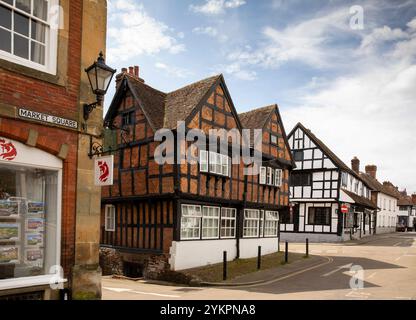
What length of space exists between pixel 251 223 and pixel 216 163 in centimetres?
529

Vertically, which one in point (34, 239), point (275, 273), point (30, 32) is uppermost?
point (30, 32)

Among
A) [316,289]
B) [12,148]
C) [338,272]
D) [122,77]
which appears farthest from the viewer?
[122,77]

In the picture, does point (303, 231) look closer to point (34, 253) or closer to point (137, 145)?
point (137, 145)

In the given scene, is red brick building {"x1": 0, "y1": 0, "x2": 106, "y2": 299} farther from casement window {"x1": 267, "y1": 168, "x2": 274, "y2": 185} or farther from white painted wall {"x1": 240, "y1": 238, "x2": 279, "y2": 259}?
casement window {"x1": 267, "y1": 168, "x2": 274, "y2": 185}

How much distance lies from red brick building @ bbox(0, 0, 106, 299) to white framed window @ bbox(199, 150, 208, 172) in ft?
30.2

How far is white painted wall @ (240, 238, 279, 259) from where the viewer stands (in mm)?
19809

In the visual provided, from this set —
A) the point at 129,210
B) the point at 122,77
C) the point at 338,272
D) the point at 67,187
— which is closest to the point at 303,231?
the point at 338,272

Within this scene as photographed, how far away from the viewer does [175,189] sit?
15305mm

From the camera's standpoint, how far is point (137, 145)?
17.3 metres

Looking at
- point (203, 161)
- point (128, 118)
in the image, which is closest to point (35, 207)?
point (203, 161)

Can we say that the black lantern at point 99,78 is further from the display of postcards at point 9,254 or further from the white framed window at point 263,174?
the white framed window at point 263,174

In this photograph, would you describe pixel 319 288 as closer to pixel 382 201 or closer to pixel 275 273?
pixel 275 273

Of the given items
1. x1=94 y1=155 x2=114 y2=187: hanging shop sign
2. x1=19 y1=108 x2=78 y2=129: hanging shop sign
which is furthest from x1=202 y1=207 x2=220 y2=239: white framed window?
x1=19 y1=108 x2=78 y2=129: hanging shop sign

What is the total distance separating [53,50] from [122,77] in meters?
12.1
